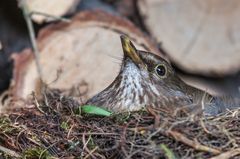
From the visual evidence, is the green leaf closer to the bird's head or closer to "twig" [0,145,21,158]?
the bird's head

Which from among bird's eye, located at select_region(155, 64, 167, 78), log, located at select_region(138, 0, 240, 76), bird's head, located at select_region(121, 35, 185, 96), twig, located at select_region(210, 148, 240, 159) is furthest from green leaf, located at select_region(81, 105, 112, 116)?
log, located at select_region(138, 0, 240, 76)

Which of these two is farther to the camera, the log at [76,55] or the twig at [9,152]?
the log at [76,55]

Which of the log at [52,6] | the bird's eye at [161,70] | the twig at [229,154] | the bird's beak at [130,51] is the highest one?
the log at [52,6]

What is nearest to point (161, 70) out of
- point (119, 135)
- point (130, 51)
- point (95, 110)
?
point (130, 51)

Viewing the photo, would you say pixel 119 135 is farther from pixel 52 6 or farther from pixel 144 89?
pixel 52 6

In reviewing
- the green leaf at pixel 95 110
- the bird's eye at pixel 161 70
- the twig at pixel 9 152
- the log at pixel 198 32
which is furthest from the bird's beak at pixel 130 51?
the log at pixel 198 32

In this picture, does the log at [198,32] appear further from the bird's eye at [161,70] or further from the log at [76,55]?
the bird's eye at [161,70]

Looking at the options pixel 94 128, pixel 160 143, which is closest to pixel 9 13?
pixel 94 128
